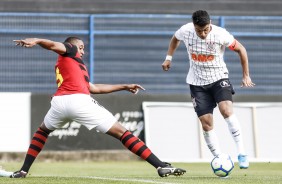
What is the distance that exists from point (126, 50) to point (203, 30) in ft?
25.2

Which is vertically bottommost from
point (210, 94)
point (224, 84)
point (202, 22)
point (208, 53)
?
point (210, 94)

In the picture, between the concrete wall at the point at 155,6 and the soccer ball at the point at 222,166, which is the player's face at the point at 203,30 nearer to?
the soccer ball at the point at 222,166

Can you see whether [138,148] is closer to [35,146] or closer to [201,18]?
[35,146]

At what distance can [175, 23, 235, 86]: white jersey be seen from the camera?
1160cm

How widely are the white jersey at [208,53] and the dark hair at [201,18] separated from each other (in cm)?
45

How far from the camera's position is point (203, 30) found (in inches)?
447

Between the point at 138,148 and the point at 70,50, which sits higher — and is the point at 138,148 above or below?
below

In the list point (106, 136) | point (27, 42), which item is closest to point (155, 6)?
point (106, 136)

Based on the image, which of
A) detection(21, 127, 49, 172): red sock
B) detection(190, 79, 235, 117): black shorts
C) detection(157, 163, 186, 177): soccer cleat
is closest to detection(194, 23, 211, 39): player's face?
detection(190, 79, 235, 117): black shorts

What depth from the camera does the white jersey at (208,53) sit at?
38.1ft

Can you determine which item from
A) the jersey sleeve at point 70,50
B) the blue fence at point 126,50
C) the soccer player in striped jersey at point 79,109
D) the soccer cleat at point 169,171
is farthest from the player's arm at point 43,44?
the blue fence at point 126,50

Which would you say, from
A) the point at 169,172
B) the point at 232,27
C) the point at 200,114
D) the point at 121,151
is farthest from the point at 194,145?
the point at 169,172

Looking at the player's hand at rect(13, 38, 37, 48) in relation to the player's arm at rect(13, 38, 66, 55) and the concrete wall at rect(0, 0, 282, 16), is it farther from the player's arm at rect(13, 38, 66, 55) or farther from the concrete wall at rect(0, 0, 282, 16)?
the concrete wall at rect(0, 0, 282, 16)

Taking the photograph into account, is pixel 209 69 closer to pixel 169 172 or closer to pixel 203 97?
pixel 203 97
